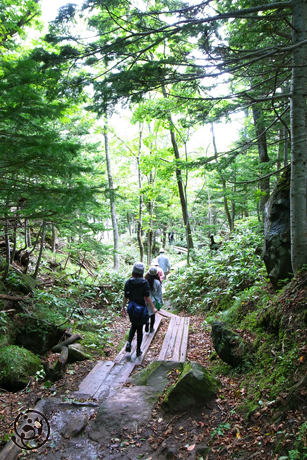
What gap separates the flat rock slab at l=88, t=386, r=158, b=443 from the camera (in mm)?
3707

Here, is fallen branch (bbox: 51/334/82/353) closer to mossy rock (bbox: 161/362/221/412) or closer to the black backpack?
the black backpack

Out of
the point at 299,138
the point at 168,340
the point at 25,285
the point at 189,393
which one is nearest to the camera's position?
the point at 189,393

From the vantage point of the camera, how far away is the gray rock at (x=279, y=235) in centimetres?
533

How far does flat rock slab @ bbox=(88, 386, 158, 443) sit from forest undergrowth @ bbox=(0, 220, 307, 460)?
96 centimetres

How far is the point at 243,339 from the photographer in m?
4.78

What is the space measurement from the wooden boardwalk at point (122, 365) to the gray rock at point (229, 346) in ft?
5.14

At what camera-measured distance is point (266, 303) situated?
5.32m

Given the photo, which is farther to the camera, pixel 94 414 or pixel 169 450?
pixel 94 414

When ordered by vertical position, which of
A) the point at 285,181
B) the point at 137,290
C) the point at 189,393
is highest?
the point at 285,181

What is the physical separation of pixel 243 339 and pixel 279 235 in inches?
92.8

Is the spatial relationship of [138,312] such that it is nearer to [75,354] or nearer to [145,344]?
[145,344]

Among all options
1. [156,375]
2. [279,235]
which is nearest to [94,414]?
[156,375]

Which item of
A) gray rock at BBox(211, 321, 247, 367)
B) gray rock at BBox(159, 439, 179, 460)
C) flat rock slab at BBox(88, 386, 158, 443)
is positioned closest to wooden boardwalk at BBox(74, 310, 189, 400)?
flat rock slab at BBox(88, 386, 158, 443)

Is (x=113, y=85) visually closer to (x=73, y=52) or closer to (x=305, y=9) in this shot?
(x=73, y=52)
